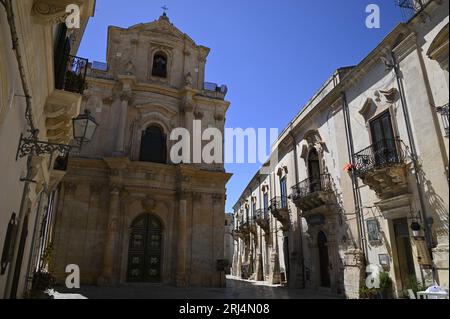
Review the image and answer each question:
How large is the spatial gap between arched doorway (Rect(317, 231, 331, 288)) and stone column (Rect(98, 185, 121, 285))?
9.00m

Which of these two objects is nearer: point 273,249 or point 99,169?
point 99,169

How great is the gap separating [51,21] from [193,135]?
1278cm

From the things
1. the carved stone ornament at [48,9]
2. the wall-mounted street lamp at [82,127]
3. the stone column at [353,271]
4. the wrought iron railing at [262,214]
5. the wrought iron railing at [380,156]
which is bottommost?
the stone column at [353,271]

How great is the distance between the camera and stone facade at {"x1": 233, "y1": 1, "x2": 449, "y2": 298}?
→ 438cm

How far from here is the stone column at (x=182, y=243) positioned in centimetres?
1508

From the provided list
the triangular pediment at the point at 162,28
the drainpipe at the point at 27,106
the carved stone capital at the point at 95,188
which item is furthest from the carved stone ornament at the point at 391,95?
the triangular pediment at the point at 162,28

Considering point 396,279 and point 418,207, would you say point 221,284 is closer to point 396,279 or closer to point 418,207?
point 396,279

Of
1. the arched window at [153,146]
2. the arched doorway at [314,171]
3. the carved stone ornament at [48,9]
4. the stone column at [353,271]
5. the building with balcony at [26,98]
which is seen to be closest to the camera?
the building with balcony at [26,98]

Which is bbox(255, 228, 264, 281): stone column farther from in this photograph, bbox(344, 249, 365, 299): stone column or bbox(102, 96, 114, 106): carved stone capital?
bbox(102, 96, 114, 106): carved stone capital

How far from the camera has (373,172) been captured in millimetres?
9516

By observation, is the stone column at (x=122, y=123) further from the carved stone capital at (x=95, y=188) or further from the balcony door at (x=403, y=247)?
the balcony door at (x=403, y=247)

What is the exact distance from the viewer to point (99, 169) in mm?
15867

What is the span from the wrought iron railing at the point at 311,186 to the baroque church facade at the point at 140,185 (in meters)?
3.79
